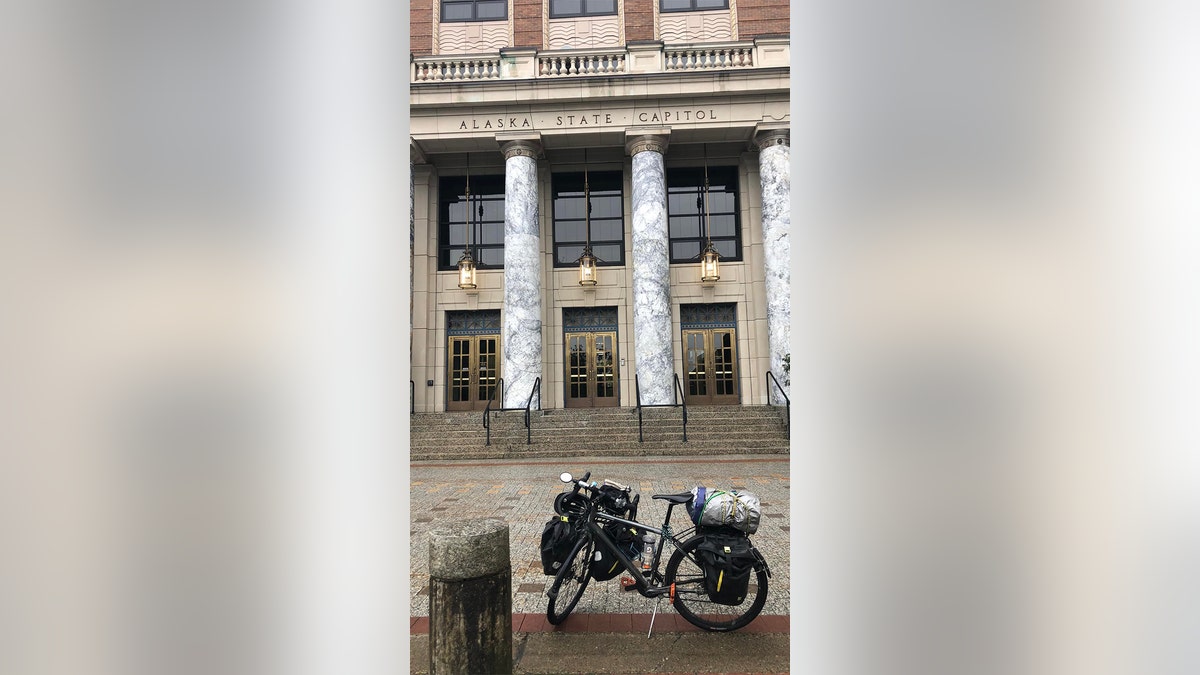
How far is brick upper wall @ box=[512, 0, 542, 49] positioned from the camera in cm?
2114

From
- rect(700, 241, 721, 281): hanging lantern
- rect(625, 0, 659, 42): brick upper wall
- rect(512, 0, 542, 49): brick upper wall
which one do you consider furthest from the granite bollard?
rect(512, 0, 542, 49): brick upper wall

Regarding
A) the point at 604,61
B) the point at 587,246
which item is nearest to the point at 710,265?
the point at 587,246

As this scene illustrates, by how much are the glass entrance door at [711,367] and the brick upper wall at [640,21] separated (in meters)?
10.6

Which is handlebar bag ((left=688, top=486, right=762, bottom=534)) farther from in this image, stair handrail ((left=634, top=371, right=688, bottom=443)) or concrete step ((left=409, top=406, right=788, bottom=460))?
stair handrail ((left=634, top=371, right=688, bottom=443))

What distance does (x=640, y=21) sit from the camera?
21.0 metres

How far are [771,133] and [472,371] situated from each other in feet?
41.0

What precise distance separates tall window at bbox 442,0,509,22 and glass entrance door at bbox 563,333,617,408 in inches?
482

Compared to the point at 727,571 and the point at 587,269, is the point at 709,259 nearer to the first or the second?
the point at 587,269

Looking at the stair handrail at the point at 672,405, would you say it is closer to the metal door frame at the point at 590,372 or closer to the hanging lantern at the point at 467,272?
the metal door frame at the point at 590,372
